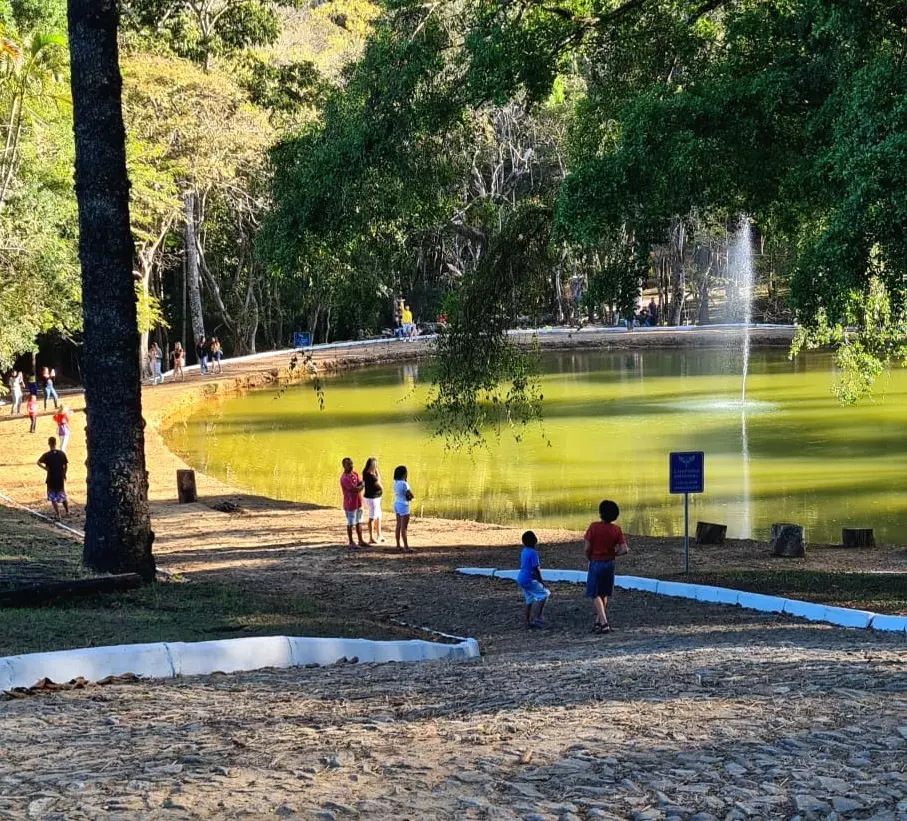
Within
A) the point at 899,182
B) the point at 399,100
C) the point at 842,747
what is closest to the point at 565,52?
the point at 399,100

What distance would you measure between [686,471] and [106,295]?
24.7 feet

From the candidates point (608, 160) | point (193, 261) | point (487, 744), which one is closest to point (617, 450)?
point (608, 160)

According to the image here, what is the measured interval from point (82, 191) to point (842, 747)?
9968 millimetres

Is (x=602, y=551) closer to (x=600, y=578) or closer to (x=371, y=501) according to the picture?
(x=600, y=578)

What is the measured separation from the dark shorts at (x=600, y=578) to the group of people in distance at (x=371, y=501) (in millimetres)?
6413

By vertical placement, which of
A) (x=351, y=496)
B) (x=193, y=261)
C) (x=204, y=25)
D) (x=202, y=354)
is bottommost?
(x=351, y=496)

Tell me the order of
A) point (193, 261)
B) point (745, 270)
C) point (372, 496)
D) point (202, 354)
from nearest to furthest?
point (372, 496) → point (193, 261) → point (202, 354) → point (745, 270)

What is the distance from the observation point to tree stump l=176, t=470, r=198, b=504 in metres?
24.2

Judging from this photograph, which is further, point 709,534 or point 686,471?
point 709,534

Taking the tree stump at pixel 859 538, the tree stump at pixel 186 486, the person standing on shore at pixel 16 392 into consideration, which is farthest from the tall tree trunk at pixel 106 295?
the person standing on shore at pixel 16 392

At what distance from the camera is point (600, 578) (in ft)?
40.1

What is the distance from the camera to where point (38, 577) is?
1266cm

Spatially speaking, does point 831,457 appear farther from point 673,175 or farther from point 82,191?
point 82,191

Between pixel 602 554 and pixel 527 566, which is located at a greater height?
pixel 602 554
